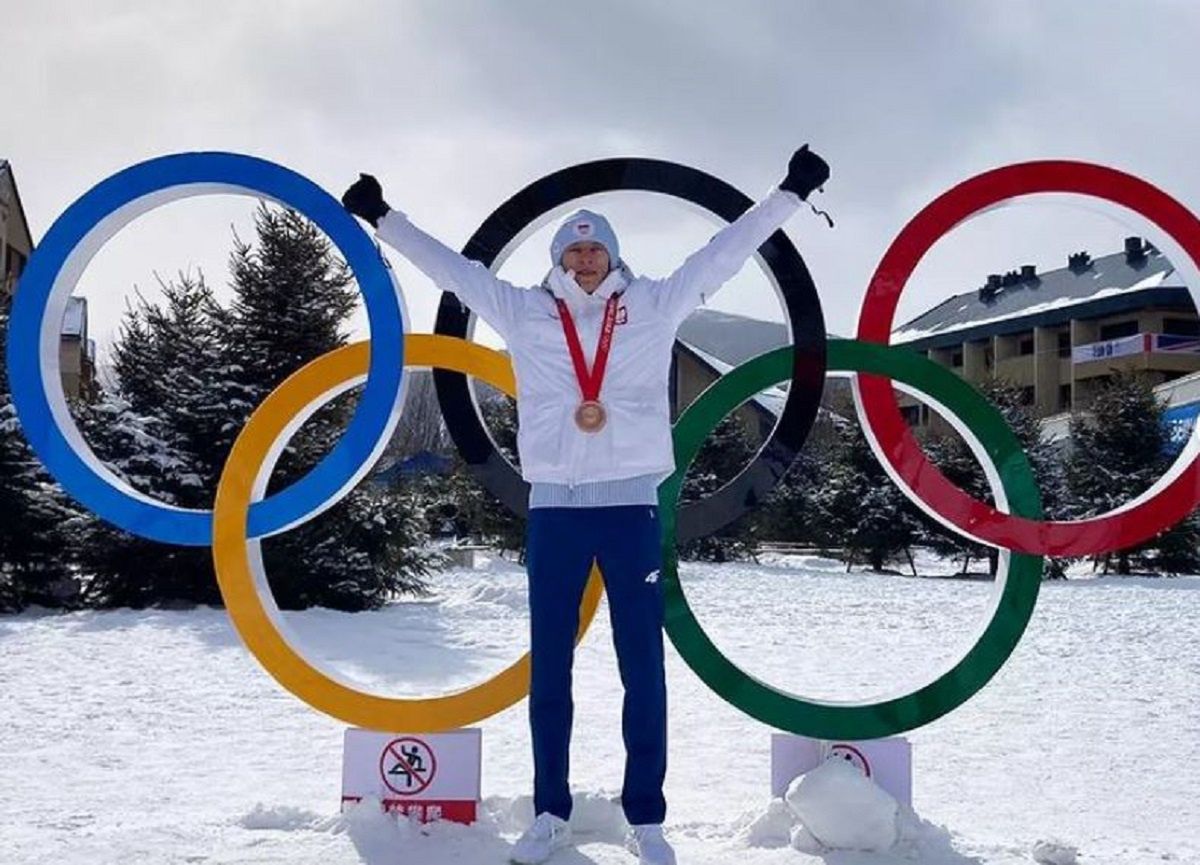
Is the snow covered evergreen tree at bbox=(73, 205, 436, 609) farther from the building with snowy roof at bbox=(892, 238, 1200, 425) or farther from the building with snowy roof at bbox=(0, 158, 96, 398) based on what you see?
the building with snowy roof at bbox=(892, 238, 1200, 425)

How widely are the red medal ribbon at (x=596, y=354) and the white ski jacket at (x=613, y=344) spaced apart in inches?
0.7

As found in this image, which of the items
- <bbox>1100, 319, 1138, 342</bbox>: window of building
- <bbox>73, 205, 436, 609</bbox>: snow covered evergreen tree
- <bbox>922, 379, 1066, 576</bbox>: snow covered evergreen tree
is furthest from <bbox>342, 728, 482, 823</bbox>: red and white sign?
<bbox>1100, 319, 1138, 342</bbox>: window of building

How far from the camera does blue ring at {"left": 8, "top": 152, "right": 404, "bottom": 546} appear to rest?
406 cm

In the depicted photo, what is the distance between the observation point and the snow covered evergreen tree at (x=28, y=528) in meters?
10.9

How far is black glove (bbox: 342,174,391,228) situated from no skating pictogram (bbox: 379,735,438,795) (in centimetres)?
183

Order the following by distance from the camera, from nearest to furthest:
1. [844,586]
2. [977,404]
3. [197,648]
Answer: [977,404], [197,648], [844,586]

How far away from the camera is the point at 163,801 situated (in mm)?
4598

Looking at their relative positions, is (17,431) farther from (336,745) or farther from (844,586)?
(844,586)

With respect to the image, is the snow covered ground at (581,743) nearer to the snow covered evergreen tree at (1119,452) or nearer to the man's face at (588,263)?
the man's face at (588,263)

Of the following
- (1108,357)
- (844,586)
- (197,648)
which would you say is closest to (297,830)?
(197,648)

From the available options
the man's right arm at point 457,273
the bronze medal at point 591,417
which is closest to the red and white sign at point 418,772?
the bronze medal at point 591,417

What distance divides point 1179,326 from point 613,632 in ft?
112

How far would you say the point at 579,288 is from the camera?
11.7 feet

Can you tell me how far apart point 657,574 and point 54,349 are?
2536mm
